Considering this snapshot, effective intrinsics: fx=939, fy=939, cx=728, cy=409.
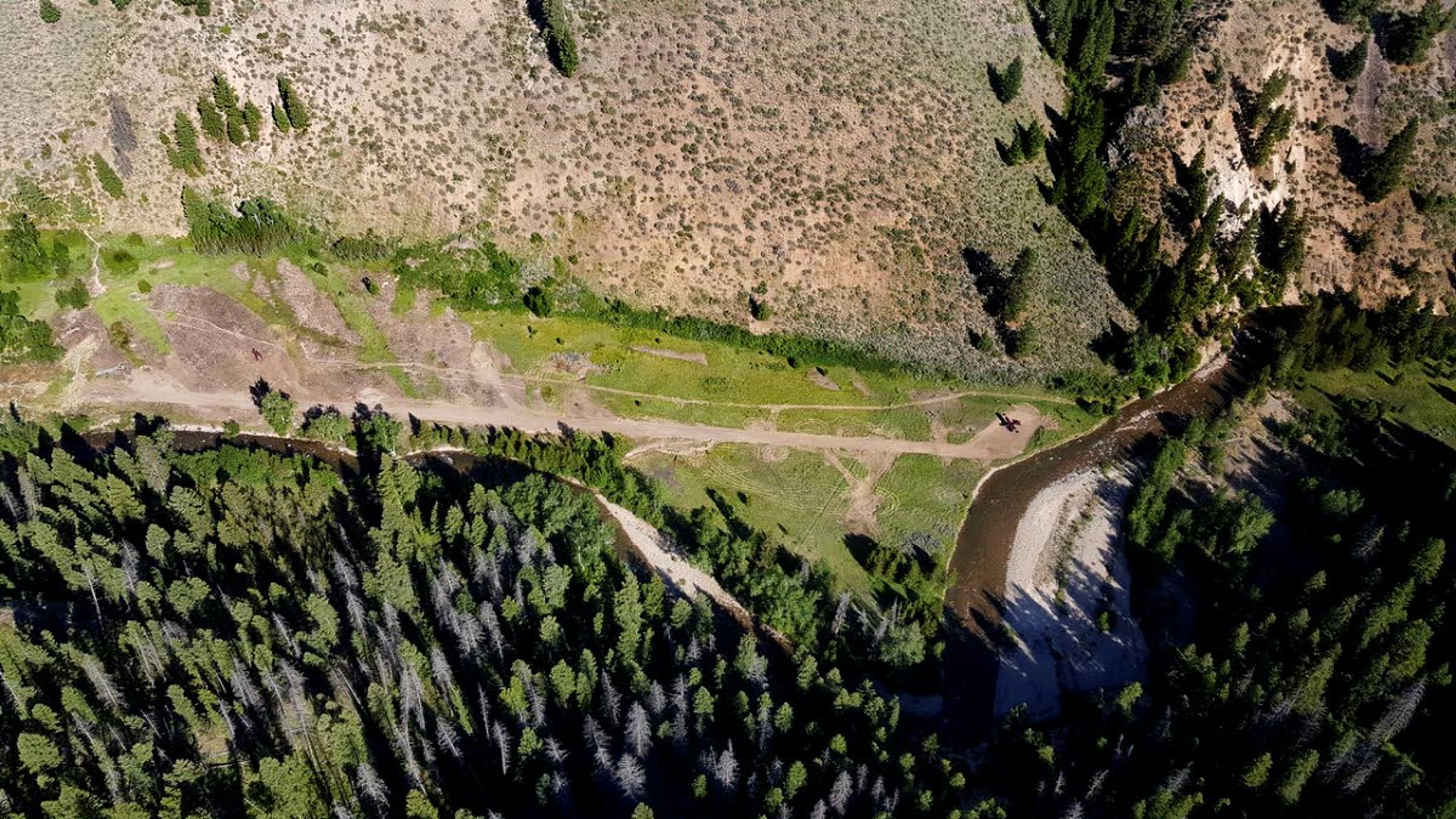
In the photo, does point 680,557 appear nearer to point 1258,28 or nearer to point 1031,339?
point 1031,339

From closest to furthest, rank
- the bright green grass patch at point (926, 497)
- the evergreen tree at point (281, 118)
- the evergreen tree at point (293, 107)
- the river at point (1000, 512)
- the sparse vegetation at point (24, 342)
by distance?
the river at point (1000, 512)
the bright green grass patch at point (926, 497)
the sparse vegetation at point (24, 342)
the evergreen tree at point (293, 107)
the evergreen tree at point (281, 118)

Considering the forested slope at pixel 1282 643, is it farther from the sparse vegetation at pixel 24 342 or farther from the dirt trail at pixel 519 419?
the sparse vegetation at pixel 24 342

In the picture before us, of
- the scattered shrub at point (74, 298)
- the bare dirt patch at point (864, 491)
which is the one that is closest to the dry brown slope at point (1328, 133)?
the bare dirt patch at point (864, 491)

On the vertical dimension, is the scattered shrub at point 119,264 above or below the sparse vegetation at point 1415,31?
below

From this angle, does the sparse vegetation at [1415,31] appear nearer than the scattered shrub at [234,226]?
No

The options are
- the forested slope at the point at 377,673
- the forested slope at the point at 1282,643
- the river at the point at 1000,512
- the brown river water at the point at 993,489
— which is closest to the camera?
the forested slope at the point at 377,673

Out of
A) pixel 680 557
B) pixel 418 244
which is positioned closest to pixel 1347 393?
pixel 680 557

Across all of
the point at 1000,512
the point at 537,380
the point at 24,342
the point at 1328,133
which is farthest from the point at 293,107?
the point at 1328,133
